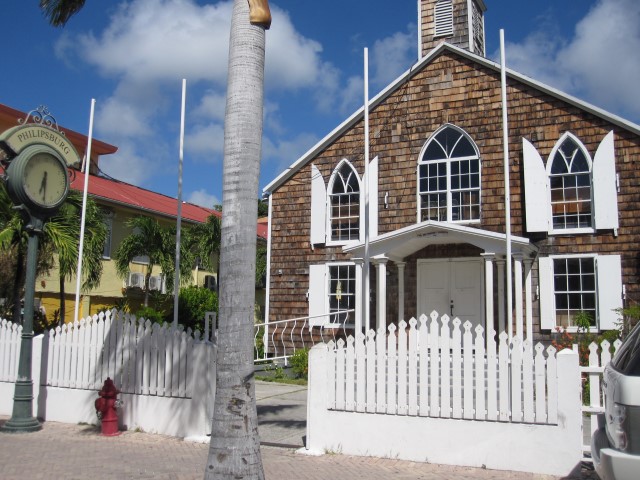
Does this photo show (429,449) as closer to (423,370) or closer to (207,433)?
(423,370)

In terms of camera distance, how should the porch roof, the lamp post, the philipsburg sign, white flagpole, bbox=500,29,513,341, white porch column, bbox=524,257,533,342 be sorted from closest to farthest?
the lamp post
the philipsburg sign
white flagpole, bbox=500,29,513,341
the porch roof
white porch column, bbox=524,257,533,342

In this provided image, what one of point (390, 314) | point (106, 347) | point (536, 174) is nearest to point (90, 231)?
point (106, 347)

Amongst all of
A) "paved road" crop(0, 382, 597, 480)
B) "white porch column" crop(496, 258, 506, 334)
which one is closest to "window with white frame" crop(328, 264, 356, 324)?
"white porch column" crop(496, 258, 506, 334)

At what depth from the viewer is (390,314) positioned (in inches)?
640

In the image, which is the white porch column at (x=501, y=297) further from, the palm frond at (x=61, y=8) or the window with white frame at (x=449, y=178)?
the palm frond at (x=61, y=8)

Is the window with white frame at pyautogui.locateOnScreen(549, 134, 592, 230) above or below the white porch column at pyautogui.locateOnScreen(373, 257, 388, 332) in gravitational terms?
above

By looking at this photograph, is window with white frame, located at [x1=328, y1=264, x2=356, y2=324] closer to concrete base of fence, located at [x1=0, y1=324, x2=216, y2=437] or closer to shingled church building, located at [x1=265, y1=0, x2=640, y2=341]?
shingled church building, located at [x1=265, y1=0, x2=640, y2=341]

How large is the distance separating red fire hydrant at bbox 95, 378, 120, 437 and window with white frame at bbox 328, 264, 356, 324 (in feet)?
28.3

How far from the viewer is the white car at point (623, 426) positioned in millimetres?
3938

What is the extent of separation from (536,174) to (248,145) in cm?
1104

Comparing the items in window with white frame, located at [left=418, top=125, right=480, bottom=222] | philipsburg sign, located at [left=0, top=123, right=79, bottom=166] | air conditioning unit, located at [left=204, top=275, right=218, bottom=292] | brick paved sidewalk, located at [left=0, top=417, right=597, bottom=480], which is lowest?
brick paved sidewalk, located at [left=0, top=417, right=597, bottom=480]

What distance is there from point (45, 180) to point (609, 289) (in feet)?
37.4

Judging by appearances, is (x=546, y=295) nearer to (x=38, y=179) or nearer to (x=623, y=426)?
(x=38, y=179)

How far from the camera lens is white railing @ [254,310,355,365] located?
1680 cm
